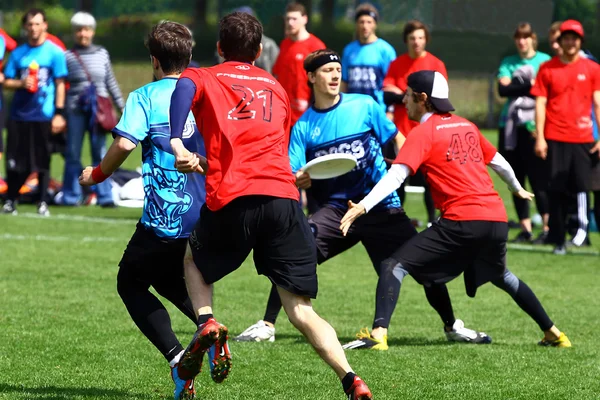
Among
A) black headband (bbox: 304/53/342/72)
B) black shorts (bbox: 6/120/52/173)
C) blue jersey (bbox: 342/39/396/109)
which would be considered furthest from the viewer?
black shorts (bbox: 6/120/52/173)

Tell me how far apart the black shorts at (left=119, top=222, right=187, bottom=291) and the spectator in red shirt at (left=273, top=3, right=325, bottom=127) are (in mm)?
7808

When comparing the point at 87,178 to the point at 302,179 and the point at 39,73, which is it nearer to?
the point at 302,179

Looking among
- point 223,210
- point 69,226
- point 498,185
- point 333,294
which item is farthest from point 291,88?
point 223,210

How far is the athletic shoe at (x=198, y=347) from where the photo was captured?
4.79 m

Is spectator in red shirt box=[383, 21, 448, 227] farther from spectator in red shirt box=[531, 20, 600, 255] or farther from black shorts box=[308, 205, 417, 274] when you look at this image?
black shorts box=[308, 205, 417, 274]

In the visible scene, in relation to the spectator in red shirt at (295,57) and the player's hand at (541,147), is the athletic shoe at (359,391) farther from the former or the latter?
the spectator in red shirt at (295,57)

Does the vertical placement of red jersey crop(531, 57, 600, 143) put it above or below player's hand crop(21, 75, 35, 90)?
above

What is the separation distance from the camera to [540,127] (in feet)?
37.4

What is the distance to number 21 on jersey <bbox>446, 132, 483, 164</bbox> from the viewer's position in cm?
677

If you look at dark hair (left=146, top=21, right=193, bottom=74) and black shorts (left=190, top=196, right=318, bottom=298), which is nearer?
black shorts (left=190, top=196, right=318, bottom=298)

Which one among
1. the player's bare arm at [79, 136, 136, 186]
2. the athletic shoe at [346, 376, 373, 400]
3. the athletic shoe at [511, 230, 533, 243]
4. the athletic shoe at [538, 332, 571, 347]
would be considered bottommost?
the athletic shoe at [511, 230, 533, 243]

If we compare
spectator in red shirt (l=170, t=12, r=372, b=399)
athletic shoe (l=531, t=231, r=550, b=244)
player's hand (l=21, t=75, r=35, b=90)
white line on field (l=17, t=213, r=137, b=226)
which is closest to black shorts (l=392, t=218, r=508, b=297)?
spectator in red shirt (l=170, t=12, r=372, b=399)

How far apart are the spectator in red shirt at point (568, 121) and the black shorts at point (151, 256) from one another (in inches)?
263

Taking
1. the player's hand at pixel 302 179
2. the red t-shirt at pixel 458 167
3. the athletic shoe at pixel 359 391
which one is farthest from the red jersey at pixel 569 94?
the athletic shoe at pixel 359 391
